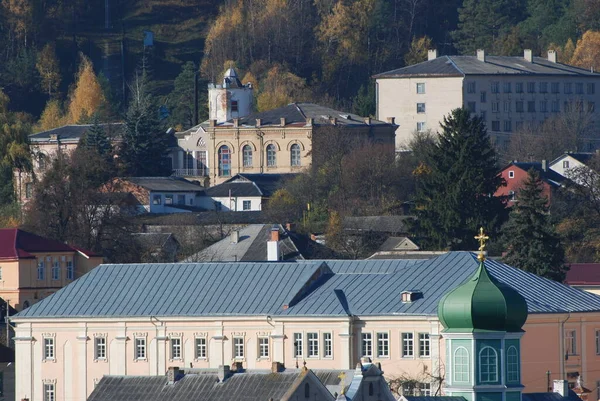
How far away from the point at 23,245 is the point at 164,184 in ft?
87.1

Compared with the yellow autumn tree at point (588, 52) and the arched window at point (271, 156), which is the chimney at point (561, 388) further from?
the yellow autumn tree at point (588, 52)

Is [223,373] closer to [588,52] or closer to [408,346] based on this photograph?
[408,346]

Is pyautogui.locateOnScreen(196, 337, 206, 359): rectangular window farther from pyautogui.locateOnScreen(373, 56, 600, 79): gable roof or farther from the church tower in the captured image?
pyautogui.locateOnScreen(373, 56, 600, 79): gable roof

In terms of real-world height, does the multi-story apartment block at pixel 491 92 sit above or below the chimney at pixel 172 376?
above

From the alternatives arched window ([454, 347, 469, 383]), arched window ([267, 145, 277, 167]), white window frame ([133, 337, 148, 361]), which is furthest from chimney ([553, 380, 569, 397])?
arched window ([267, 145, 277, 167])

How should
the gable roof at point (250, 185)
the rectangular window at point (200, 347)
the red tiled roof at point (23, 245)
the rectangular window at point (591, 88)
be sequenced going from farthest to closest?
1. the rectangular window at point (591, 88)
2. the gable roof at point (250, 185)
3. the red tiled roof at point (23, 245)
4. the rectangular window at point (200, 347)

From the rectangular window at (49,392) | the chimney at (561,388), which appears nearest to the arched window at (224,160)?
the rectangular window at (49,392)

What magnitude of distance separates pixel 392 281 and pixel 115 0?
104m

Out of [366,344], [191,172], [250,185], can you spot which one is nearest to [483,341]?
[366,344]

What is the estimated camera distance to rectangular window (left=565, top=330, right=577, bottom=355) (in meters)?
76.1

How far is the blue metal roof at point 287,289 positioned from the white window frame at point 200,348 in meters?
0.75

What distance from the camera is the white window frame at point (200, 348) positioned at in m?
79.1

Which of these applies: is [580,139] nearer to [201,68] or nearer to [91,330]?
[201,68]

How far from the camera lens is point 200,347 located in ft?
260
